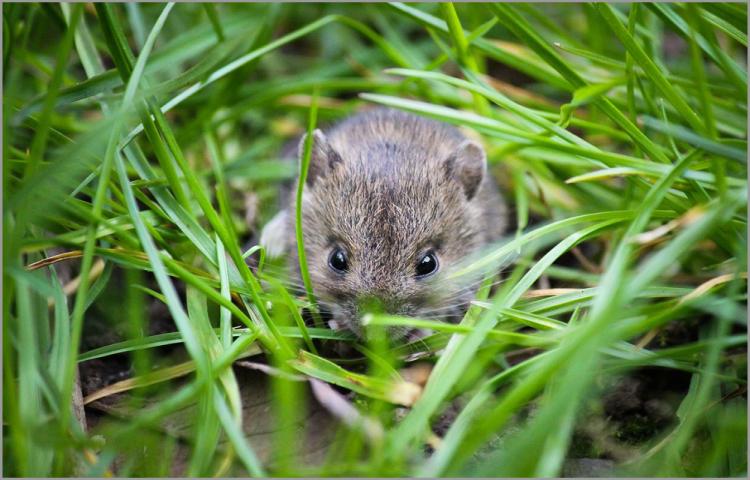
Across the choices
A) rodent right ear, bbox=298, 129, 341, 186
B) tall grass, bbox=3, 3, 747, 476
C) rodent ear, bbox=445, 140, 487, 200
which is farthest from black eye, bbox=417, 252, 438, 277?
rodent right ear, bbox=298, 129, 341, 186

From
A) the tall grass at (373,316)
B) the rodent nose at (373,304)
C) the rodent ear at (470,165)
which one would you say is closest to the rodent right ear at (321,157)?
the tall grass at (373,316)

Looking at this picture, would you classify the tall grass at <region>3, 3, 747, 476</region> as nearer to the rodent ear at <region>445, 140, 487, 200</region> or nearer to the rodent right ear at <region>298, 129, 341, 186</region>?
the rodent ear at <region>445, 140, 487, 200</region>

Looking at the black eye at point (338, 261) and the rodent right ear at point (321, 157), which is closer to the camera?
the black eye at point (338, 261)

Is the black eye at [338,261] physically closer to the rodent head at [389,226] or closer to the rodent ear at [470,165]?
the rodent head at [389,226]

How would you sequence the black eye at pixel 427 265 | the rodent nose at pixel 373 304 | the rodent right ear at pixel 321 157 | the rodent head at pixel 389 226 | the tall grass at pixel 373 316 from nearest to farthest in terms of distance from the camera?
the tall grass at pixel 373 316 → the rodent nose at pixel 373 304 → the rodent head at pixel 389 226 → the black eye at pixel 427 265 → the rodent right ear at pixel 321 157

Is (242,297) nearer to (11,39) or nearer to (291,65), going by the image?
(11,39)

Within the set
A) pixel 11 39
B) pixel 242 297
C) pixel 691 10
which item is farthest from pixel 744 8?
pixel 11 39

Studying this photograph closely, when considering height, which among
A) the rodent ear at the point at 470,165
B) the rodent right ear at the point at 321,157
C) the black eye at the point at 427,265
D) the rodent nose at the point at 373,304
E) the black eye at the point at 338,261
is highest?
the rodent right ear at the point at 321,157
